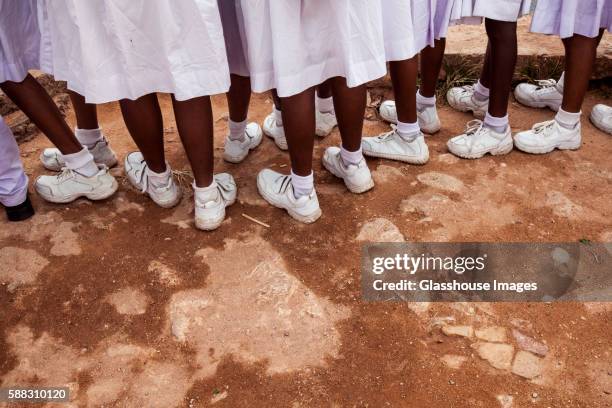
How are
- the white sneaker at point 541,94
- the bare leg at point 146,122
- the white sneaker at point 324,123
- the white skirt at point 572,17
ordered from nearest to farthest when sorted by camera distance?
1. the bare leg at point 146,122
2. the white skirt at point 572,17
3. the white sneaker at point 324,123
4. the white sneaker at point 541,94

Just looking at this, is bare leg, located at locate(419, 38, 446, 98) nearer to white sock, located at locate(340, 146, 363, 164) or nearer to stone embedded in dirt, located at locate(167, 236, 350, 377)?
white sock, located at locate(340, 146, 363, 164)

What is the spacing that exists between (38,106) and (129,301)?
99 centimetres

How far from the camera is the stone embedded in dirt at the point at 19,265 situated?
6.81ft

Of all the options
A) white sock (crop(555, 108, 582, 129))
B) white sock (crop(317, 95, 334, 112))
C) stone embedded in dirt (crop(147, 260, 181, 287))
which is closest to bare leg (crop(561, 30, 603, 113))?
white sock (crop(555, 108, 582, 129))

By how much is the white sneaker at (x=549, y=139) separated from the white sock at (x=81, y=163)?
7.16 feet

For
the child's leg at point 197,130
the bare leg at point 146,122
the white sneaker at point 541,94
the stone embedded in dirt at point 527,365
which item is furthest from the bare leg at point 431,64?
the stone embedded in dirt at point 527,365

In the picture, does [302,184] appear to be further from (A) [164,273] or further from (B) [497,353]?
(B) [497,353]

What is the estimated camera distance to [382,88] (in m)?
3.55

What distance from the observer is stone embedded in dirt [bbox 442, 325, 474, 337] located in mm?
1794

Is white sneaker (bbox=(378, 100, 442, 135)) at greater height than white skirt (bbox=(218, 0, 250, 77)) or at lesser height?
lesser

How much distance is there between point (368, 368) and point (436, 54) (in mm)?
1724

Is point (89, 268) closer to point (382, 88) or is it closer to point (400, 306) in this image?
point (400, 306)

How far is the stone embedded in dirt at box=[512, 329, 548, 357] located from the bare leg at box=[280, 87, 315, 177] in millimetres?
1053

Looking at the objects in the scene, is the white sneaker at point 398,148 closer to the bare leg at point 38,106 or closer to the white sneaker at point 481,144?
the white sneaker at point 481,144
